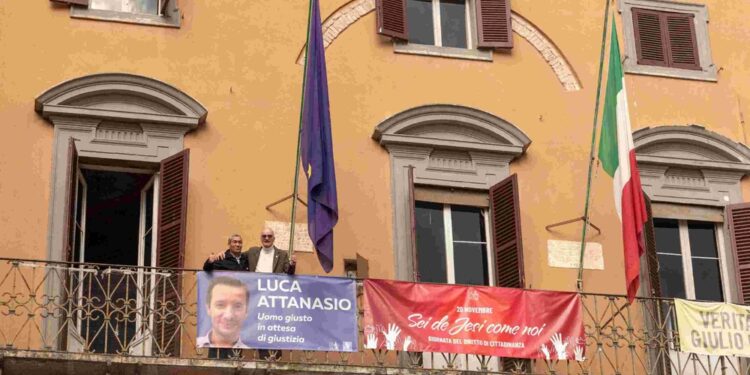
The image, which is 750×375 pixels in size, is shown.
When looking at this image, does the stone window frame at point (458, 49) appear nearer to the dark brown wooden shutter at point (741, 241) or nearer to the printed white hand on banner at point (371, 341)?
the dark brown wooden shutter at point (741, 241)

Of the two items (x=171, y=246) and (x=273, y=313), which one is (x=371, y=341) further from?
(x=171, y=246)

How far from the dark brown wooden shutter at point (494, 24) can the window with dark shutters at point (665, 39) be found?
142 cm

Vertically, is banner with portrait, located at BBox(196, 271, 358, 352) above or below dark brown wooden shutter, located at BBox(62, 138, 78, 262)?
below

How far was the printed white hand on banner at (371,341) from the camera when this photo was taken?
51.3ft

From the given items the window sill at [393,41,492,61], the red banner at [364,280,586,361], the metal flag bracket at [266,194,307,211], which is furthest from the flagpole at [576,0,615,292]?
the metal flag bracket at [266,194,307,211]

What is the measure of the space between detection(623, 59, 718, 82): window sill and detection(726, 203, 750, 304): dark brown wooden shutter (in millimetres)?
1436

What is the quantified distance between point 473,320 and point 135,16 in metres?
4.34

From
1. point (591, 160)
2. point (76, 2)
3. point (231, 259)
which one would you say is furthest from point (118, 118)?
point (591, 160)

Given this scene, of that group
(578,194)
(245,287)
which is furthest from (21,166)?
(578,194)

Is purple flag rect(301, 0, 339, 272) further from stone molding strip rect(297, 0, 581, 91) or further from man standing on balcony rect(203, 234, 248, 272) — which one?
stone molding strip rect(297, 0, 581, 91)

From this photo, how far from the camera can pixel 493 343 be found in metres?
16.0

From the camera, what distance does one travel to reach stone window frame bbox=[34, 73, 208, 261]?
16.7 meters

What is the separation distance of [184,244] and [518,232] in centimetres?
309

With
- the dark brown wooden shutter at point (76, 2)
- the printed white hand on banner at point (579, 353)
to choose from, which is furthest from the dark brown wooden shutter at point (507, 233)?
the dark brown wooden shutter at point (76, 2)
